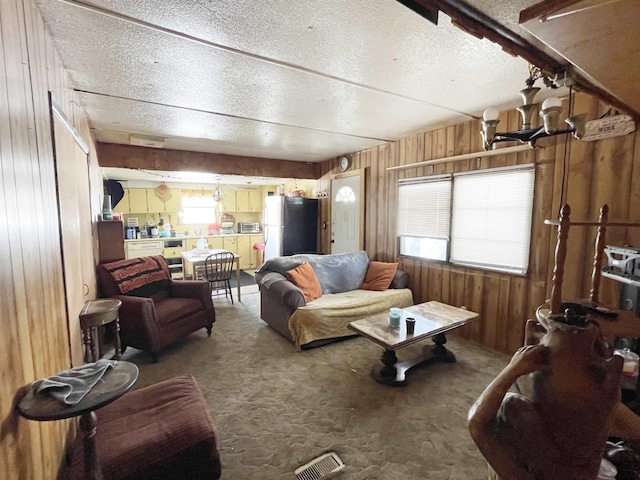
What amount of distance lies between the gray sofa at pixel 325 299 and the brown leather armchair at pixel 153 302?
778 millimetres

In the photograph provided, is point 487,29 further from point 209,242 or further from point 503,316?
point 209,242

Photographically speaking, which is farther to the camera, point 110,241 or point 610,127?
point 110,241

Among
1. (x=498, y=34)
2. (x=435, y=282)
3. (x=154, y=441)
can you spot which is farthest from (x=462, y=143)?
(x=154, y=441)

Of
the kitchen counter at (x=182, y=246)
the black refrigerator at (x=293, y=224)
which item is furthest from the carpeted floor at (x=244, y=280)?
the black refrigerator at (x=293, y=224)

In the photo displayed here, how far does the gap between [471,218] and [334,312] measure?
182 cm

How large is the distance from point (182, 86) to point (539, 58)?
2.33 meters

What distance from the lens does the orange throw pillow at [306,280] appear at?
345cm

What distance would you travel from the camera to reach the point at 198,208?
7.68 meters

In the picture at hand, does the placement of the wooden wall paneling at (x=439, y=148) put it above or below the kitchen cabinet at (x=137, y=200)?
above

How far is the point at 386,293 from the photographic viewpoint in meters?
3.69

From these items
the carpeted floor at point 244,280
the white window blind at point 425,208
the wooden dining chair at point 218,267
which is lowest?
the carpeted floor at point 244,280

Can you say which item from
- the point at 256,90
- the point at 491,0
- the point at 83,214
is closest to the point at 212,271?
the point at 83,214

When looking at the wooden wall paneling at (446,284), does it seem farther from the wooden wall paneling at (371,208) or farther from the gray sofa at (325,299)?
the wooden wall paneling at (371,208)

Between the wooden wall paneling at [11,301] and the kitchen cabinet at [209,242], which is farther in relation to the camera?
the kitchen cabinet at [209,242]
